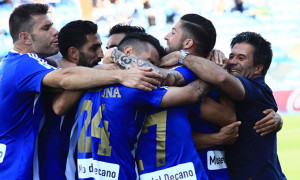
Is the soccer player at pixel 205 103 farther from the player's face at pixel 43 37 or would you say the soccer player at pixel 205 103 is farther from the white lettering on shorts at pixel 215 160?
the player's face at pixel 43 37

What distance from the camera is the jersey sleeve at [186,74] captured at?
3.45 meters

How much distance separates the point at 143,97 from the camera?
10.5ft

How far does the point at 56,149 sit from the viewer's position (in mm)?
3740

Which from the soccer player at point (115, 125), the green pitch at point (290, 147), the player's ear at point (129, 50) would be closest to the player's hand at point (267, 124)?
the soccer player at point (115, 125)

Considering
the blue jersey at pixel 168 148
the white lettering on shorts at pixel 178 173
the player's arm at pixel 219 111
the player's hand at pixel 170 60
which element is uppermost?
the player's hand at pixel 170 60

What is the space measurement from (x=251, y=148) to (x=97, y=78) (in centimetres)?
143

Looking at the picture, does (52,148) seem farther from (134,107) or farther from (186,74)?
(186,74)

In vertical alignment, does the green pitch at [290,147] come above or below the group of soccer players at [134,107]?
below

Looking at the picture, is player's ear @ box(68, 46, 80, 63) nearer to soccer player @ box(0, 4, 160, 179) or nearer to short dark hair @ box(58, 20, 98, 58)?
short dark hair @ box(58, 20, 98, 58)

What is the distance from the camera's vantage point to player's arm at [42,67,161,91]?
10.5 ft

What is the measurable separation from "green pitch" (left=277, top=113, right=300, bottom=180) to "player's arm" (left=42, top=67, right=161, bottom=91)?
5.43 metres

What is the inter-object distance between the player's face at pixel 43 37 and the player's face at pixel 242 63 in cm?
158

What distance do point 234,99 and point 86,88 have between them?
1187mm

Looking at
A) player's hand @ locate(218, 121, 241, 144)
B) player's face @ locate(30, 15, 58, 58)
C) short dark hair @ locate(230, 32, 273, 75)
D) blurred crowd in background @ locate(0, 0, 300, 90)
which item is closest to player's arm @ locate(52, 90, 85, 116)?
player's face @ locate(30, 15, 58, 58)
